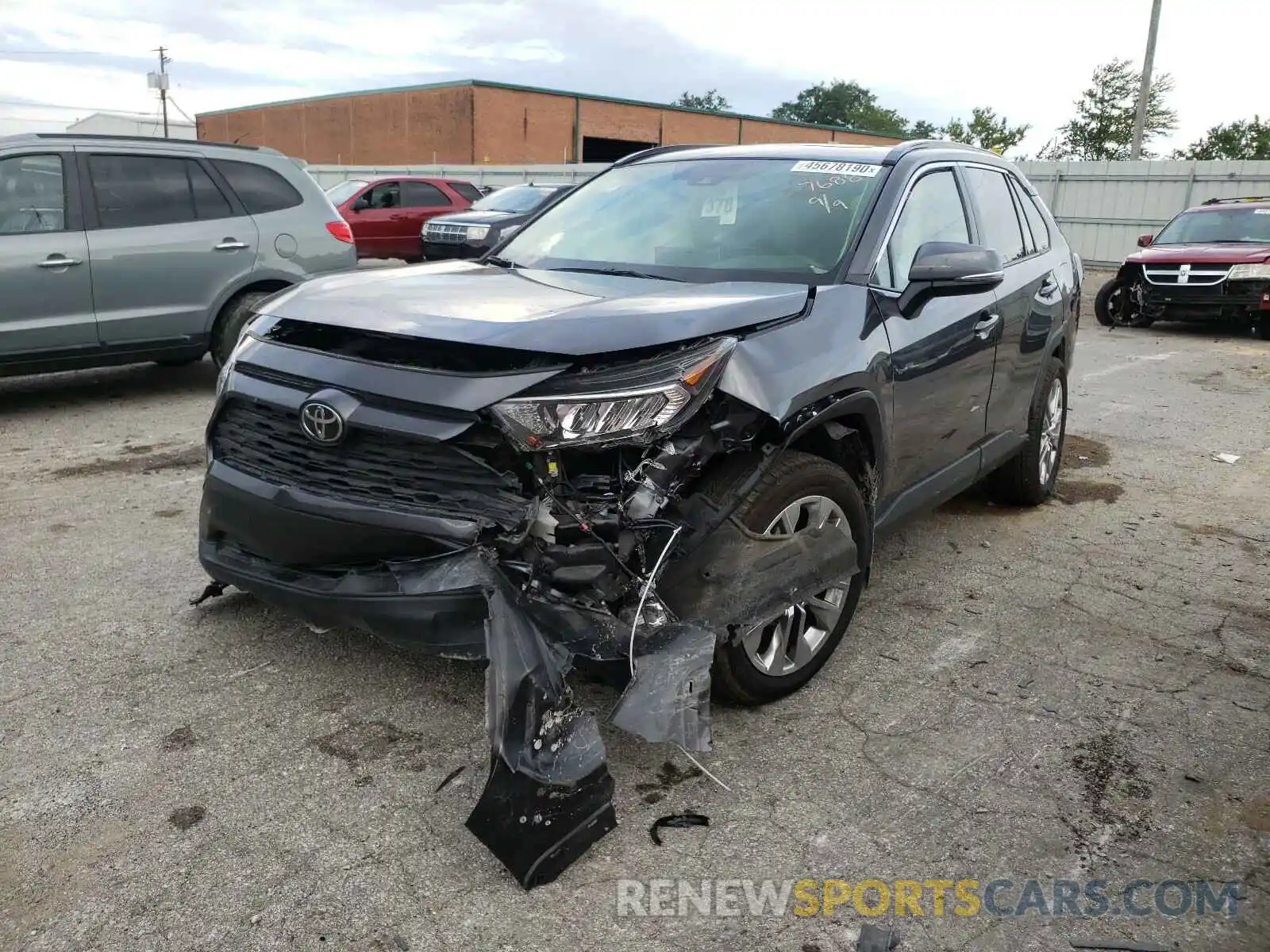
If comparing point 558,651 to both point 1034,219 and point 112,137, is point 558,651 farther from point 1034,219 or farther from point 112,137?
point 112,137

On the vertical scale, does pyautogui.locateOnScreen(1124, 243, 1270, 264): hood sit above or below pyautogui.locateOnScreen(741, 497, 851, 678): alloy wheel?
above

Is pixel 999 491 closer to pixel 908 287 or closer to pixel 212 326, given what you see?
pixel 908 287

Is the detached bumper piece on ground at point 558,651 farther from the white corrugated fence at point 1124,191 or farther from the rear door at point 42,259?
the white corrugated fence at point 1124,191

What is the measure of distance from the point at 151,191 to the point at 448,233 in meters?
6.43

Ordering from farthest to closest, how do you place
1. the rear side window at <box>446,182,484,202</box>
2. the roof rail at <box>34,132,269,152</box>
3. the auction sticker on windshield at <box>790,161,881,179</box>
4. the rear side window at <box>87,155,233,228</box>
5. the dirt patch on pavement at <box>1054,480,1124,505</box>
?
the rear side window at <box>446,182,484,202</box> → the rear side window at <box>87,155,233,228</box> → the roof rail at <box>34,132,269,152</box> → the dirt patch on pavement at <box>1054,480,1124,505</box> → the auction sticker on windshield at <box>790,161,881,179</box>

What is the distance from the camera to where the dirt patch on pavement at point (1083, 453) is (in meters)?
6.64

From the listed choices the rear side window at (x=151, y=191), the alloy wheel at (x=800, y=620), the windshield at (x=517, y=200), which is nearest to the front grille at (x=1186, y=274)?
the windshield at (x=517, y=200)

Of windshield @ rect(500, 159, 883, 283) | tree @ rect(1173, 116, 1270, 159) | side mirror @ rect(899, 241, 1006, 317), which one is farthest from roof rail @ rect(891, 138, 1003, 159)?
tree @ rect(1173, 116, 1270, 159)

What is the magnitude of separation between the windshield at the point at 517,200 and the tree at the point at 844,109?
84.6 metres

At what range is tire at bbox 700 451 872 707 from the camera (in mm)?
2982

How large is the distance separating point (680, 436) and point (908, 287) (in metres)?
1.42

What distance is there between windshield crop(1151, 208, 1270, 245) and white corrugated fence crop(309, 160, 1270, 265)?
784cm

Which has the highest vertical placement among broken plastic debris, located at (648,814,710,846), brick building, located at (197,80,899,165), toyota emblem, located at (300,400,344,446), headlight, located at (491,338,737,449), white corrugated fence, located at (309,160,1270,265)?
brick building, located at (197,80,899,165)

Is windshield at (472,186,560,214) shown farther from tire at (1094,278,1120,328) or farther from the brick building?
the brick building
